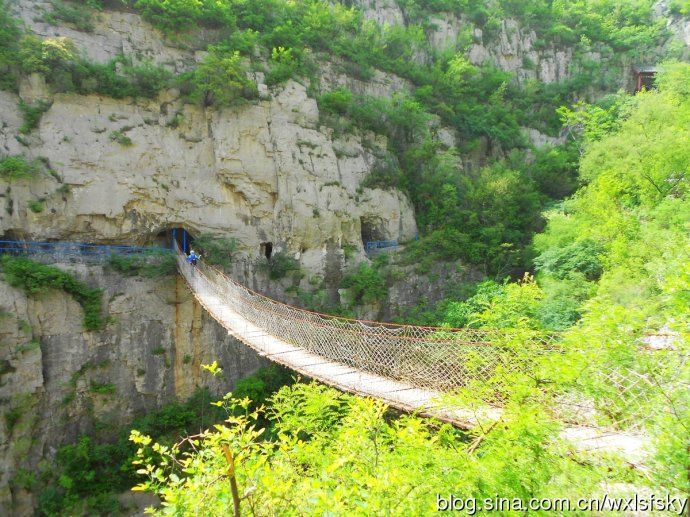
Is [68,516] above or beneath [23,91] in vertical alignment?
beneath

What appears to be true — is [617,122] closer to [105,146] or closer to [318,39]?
[318,39]

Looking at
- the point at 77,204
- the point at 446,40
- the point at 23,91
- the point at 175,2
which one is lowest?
the point at 77,204

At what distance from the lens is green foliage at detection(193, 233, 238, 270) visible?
10.5m

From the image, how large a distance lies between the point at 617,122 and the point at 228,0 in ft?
46.7

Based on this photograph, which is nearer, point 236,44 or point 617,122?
point 236,44

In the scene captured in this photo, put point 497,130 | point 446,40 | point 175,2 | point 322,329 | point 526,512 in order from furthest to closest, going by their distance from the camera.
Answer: point 446,40, point 497,130, point 175,2, point 322,329, point 526,512

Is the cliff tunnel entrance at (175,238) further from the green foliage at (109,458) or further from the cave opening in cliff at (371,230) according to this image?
the cave opening in cliff at (371,230)

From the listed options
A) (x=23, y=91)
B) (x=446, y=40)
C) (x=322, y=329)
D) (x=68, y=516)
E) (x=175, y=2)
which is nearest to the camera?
(x=322, y=329)

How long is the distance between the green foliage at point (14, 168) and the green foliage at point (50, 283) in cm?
184

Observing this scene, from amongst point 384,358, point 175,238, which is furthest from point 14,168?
point 384,358

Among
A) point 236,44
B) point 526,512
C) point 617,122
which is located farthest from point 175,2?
point 617,122

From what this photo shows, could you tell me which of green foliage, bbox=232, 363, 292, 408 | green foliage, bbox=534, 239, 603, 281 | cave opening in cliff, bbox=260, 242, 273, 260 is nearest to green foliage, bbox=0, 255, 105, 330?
green foliage, bbox=232, 363, 292, 408

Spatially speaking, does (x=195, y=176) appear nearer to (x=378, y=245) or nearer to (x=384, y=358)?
(x=378, y=245)

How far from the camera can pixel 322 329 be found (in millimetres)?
5152
